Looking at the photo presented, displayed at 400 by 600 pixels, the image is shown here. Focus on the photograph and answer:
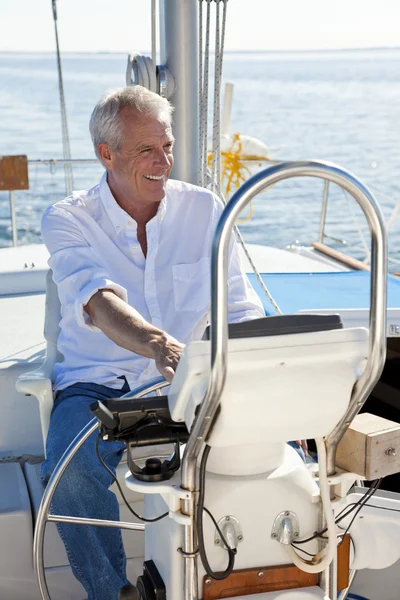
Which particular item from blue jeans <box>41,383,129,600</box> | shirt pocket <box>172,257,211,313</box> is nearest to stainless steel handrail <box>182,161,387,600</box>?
blue jeans <box>41,383,129,600</box>

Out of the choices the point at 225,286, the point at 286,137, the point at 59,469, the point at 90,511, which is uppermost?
the point at 225,286

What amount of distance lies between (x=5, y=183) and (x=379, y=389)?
2323mm

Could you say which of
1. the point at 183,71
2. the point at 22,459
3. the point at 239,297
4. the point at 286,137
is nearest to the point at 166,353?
the point at 239,297

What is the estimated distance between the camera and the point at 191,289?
7.17ft

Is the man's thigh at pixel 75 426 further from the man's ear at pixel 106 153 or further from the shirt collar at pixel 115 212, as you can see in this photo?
the man's ear at pixel 106 153

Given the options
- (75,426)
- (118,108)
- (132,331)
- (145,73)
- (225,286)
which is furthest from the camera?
(145,73)

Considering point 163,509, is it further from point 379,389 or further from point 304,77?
point 304,77

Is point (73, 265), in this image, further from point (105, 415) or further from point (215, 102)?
point (215, 102)

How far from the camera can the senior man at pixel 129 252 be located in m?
2.04

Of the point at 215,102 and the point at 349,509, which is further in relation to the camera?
the point at 215,102

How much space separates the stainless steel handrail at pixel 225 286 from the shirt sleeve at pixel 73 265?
0.69 m

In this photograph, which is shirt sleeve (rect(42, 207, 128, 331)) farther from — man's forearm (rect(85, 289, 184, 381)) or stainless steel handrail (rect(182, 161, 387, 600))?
stainless steel handrail (rect(182, 161, 387, 600))

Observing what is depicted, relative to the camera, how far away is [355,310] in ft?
7.90

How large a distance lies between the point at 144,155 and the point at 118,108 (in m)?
0.13
